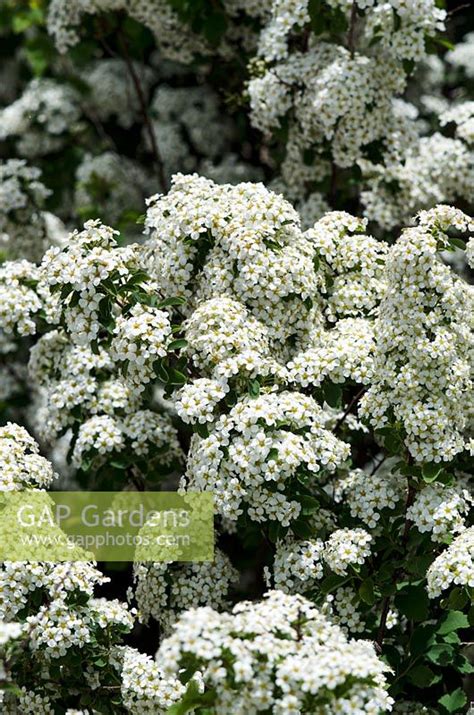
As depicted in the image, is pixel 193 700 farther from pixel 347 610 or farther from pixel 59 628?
pixel 347 610

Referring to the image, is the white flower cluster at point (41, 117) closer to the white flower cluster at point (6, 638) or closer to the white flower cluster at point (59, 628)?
the white flower cluster at point (59, 628)

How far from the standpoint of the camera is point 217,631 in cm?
347

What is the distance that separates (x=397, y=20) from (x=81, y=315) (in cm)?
250

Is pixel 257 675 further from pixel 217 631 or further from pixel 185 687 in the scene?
pixel 185 687

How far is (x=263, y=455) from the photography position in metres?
4.22

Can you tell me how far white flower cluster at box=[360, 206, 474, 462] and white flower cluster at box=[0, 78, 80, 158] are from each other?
469cm

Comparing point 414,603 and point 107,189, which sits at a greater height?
point 107,189

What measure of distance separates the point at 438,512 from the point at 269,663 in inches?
47.4

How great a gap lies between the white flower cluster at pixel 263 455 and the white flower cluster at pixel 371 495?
10.9 inches

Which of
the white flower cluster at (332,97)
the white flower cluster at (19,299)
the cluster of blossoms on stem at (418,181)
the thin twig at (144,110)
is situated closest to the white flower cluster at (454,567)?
the white flower cluster at (19,299)

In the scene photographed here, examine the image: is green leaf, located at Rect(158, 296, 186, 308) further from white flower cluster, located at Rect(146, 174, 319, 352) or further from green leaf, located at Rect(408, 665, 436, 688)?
green leaf, located at Rect(408, 665, 436, 688)

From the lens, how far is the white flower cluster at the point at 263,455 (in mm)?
4258

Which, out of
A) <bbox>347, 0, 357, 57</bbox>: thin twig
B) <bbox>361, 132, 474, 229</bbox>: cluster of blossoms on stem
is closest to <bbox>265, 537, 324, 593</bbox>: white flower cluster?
<bbox>361, 132, 474, 229</bbox>: cluster of blossoms on stem

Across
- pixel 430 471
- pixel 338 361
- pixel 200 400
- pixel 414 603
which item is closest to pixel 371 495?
pixel 430 471
